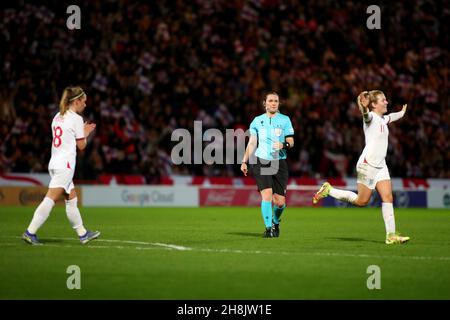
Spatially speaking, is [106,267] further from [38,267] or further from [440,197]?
[440,197]

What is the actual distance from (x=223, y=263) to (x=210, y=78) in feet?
67.4

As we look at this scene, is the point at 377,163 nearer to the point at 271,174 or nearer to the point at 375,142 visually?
the point at 375,142

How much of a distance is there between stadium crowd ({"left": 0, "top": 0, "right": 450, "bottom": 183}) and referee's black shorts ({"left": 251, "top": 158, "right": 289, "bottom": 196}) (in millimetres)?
13985

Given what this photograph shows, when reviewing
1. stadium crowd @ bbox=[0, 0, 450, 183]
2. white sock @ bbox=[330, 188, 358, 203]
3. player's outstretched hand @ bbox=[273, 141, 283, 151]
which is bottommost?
white sock @ bbox=[330, 188, 358, 203]

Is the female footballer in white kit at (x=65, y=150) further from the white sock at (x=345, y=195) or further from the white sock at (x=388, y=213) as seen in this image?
the white sock at (x=388, y=213)

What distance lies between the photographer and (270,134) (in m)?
15.1

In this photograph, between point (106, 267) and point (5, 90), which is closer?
point (106, 267)

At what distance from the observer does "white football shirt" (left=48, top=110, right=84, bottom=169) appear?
12.9 metres

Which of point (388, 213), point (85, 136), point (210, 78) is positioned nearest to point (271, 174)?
point (388, 213)

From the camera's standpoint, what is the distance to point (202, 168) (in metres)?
29.7

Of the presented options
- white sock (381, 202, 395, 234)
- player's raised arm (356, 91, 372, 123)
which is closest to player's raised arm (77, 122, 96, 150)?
player's raised arm (356, 91, 372, 123)

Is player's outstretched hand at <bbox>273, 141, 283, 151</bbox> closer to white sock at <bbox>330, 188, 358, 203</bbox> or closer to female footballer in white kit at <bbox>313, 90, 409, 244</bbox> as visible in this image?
white sock at <bbox>330, 188, 358, 203</bbox>

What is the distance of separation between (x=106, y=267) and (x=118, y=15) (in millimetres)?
22997
